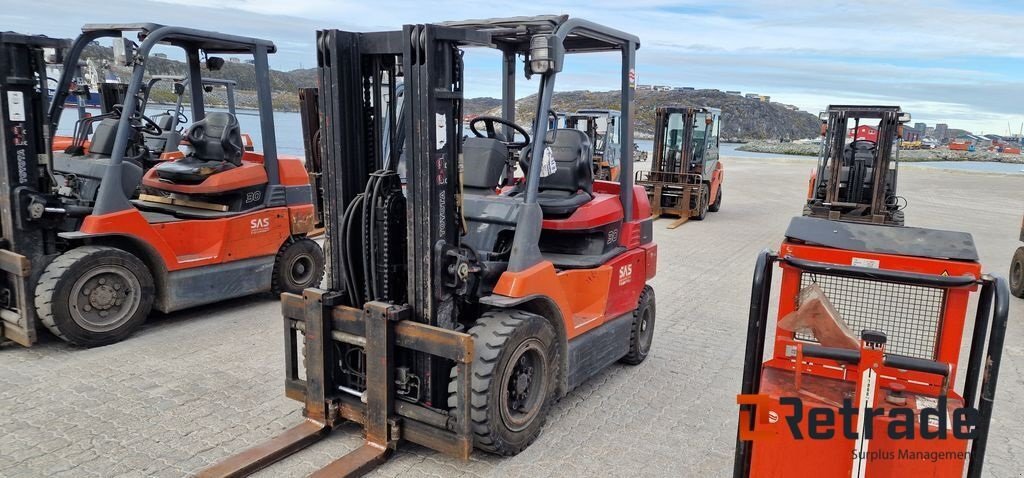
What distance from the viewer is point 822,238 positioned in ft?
10.7

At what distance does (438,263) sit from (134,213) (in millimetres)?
3777

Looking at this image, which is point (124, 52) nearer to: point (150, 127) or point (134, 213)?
point (134, 213)


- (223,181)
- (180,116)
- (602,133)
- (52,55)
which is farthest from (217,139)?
(602,133)

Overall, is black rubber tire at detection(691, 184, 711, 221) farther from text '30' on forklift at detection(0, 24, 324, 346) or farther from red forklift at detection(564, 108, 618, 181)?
text '30' on forklift at detection(0, 24, 324, 346)

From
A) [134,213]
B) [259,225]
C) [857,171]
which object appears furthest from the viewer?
[857,171]

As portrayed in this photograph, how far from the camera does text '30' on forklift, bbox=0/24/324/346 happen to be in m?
5.74

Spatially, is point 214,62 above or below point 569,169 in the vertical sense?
above

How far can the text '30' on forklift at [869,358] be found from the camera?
2750 millimetres

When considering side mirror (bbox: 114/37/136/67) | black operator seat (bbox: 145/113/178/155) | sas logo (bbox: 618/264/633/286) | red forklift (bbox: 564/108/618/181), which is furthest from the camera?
red forklift (bbox: 564/108/618/181)

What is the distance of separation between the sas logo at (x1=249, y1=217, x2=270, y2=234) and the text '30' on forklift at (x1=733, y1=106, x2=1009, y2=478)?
5.54 metres

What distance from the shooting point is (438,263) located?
12.9 feet

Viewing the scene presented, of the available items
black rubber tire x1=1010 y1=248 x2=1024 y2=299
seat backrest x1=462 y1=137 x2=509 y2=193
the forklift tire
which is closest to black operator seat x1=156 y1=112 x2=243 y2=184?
the forklift tire

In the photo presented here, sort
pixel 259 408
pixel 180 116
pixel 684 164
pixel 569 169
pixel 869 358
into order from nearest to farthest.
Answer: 1. pixel 869 358
2. pixel 259 408
3. pixel 569 169
4. pixel 180 116
5. pixel 684 164

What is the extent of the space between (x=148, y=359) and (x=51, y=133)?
86.5 inches
